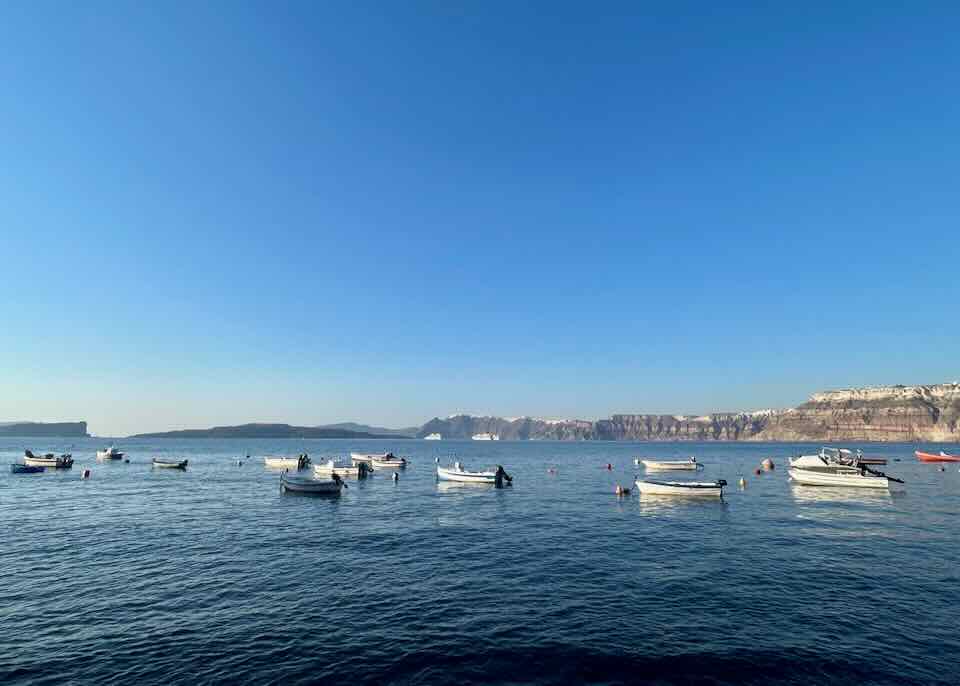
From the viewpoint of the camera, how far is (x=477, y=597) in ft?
82.0

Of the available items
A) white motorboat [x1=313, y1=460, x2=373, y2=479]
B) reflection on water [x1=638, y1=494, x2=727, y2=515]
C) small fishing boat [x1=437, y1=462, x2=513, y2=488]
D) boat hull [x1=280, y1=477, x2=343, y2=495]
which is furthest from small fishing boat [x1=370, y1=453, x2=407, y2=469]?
reflection on water [x1=638, y1=494, x2=727, y2=515]

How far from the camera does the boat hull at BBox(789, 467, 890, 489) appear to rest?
224 feet

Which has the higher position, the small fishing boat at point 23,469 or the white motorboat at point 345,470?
the small fishing boat at point 23,469

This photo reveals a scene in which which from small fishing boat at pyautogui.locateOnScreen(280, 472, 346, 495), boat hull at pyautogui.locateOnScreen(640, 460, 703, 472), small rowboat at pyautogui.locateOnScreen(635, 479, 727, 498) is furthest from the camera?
boat hull at pyautogui.locateOnScreen(640, 460, 703, 472)

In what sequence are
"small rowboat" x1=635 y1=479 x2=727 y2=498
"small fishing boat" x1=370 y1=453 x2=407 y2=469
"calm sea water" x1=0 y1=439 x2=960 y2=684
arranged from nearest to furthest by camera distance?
1. "calm sea water" x1=0 y1=439 x2=960 y2=684
2. "small rowboat" x1=635 y1=479 x2=727 y2=498
3. "small fishing boat" x1=370 y1=453 x2=407 y2=469

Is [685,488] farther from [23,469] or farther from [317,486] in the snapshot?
[23,469]

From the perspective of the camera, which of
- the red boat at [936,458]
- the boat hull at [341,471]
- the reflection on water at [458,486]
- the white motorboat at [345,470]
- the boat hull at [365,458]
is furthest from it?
the red boat at [936,458]

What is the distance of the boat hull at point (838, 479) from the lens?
68.2m

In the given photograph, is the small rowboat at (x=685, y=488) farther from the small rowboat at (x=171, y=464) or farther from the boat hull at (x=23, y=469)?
the boat hull at (x=23, y=469)

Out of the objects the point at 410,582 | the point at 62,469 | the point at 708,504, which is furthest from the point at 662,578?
the point at 62,469

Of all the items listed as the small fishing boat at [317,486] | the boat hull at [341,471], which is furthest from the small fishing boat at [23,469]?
the small fishing boat at [317,486]

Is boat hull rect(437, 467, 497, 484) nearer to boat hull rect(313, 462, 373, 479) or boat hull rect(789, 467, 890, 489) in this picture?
boat hull rect(313, 462, 373, 479)

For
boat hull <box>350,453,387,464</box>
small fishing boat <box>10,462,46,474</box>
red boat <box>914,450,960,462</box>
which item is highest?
small fishing boat <box>10,462,46,474</box>

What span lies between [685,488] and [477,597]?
45.8m
